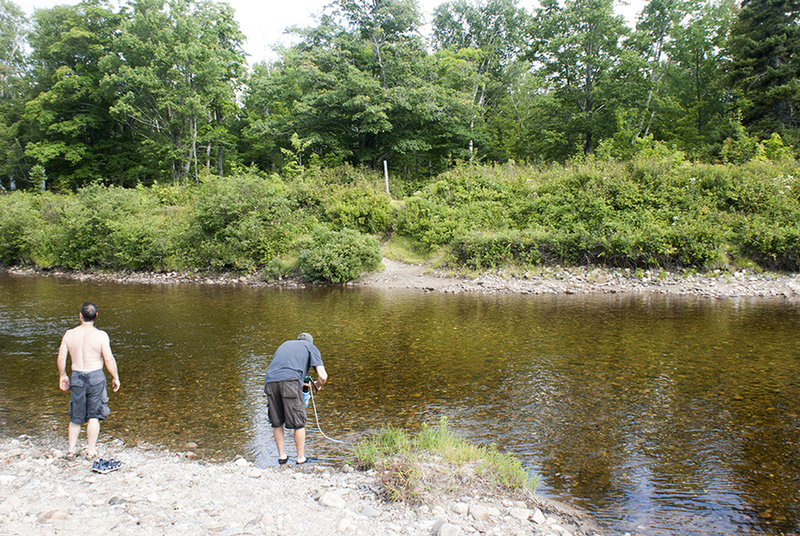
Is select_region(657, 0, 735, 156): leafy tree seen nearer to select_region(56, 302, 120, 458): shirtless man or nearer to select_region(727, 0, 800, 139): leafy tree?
select_region(727, 0, 800, 139): leafy tree

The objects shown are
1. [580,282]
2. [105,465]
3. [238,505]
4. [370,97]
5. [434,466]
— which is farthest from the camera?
[370,97]

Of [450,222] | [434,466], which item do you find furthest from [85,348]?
[450,222]

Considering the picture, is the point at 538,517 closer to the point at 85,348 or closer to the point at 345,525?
the point at 345,525

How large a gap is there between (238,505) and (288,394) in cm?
155

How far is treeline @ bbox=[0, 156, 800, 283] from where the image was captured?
67.5ft

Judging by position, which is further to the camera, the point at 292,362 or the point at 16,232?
the point at 16,232

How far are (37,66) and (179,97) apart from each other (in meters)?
21.0

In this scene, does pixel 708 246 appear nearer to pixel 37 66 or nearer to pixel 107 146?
pixel 107 146

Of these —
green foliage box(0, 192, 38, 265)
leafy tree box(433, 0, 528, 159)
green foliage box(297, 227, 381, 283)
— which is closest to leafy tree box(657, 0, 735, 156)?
leafy tree box(433, 0, 528, 159)

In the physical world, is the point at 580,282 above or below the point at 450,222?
below

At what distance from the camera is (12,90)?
48.2 meters

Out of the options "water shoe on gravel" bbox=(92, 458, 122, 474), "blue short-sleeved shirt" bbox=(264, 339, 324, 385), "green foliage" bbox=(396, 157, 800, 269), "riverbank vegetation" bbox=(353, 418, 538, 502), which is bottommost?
"water shoe on gravel" bbox=(92, 458, 122, 474)

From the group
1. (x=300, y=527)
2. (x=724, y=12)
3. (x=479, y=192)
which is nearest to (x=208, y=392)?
(x=300, y=527)

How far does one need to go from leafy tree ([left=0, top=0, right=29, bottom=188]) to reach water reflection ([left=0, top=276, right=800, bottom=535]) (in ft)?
120
